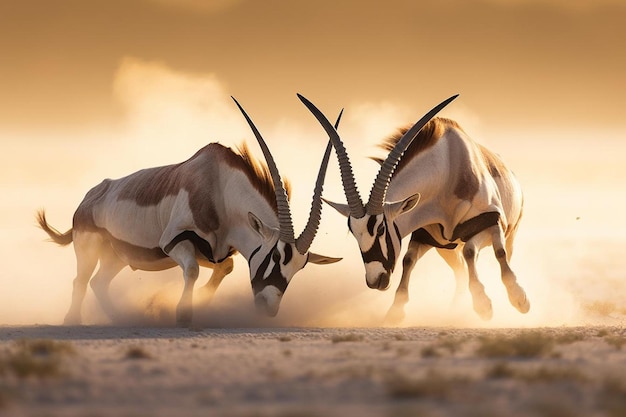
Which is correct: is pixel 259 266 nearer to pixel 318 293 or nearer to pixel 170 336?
pixel 170 336

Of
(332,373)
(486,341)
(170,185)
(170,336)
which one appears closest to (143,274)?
(170,185)

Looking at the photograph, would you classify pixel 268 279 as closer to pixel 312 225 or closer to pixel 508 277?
pixel 312 225

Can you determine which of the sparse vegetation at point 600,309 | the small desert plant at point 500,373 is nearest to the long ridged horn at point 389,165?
the sparse vegetation at point 600,309

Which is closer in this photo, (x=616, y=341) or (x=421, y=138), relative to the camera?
(x=616, y=341)

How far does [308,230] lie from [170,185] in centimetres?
332

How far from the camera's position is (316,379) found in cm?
812

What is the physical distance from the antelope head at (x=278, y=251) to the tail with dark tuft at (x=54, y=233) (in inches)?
264

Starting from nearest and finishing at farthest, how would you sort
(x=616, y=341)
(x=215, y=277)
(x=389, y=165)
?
(x=616, y=341)
(x=389, y=165)
(x=215, y=277)

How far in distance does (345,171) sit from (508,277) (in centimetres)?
315

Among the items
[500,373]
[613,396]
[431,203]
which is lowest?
[613,396]

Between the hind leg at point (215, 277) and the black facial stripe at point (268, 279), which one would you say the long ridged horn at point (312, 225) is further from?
the hind leg at point (215, 277)

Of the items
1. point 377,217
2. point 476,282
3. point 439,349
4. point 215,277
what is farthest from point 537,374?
point 215,277

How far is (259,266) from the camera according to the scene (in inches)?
627

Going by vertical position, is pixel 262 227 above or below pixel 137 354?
above
